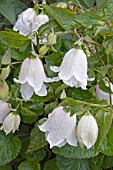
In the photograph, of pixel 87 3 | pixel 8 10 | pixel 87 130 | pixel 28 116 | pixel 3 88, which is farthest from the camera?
pixel 87 3

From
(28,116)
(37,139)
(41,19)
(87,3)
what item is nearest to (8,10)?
(87,3)

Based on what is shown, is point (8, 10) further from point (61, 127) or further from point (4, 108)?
point (61, 127)

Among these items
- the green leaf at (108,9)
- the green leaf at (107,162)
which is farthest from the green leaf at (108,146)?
the green leaf at (108,9)

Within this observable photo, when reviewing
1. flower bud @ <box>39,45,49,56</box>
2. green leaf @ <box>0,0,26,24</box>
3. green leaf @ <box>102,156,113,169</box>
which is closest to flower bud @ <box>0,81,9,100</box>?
flower bud @ <box>39,45,49,56</box>

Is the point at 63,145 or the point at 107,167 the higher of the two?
the point at 63,145

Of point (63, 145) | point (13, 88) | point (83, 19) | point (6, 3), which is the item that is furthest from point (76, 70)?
point (6, 3)

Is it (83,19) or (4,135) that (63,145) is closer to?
(4,135)

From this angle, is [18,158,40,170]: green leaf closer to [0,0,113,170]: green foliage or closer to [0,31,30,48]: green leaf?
[0,0,113,170]: green foliage
